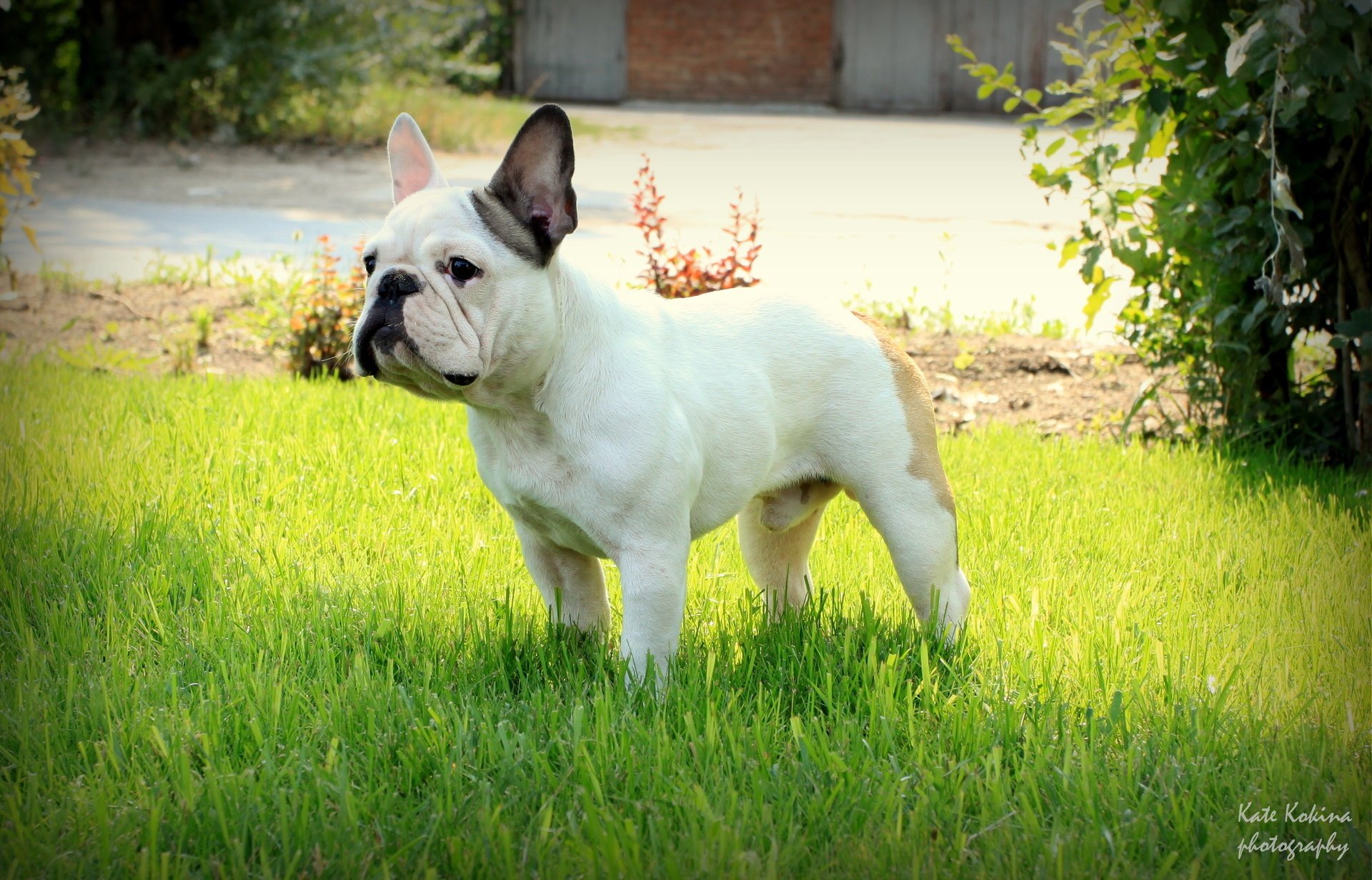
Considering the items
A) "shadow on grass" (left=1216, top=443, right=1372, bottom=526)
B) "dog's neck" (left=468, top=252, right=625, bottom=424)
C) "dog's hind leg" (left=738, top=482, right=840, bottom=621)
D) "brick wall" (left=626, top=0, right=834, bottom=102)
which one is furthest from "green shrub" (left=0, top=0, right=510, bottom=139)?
"dog's neck" (left=468, top=252, right=625, bottom=424)

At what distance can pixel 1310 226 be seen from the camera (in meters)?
5.15

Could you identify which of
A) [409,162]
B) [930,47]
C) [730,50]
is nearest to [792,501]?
[409,162]

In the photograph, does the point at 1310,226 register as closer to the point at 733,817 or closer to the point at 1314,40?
the point at 1314,40

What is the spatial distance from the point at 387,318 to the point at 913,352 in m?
4.58

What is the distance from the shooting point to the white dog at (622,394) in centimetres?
282

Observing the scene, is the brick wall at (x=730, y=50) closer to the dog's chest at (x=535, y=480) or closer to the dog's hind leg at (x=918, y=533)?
the dog's hind leg at (x=918, y=533)

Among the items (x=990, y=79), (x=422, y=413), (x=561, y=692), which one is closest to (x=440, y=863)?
(x=561, y=692)

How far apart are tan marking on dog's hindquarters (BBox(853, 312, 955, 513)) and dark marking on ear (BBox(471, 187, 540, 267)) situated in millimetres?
1091

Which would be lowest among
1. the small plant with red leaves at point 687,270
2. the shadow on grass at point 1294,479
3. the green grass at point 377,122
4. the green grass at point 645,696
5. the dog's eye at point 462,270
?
the green grass at point 645,696

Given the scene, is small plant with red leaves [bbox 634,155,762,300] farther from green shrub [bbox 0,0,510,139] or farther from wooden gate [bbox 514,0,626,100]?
wooden gate [bbox 514,0,626,100]

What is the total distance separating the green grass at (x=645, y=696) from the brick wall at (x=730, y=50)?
2087cm

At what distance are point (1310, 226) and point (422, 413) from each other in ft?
13.0

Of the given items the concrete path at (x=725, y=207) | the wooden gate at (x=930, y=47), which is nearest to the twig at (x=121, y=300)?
the concrete path at (x=725, y=207)

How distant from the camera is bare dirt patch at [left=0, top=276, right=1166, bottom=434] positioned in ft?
20.3
